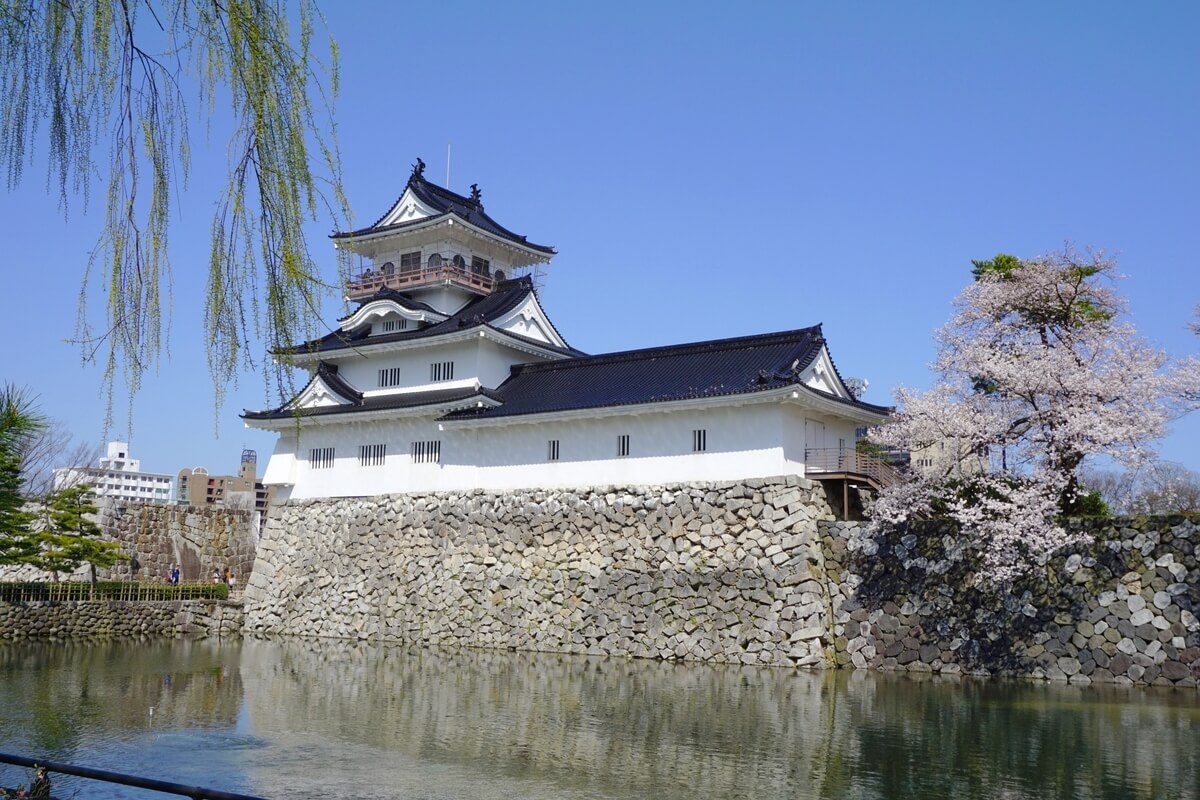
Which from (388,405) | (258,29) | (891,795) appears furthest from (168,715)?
(388,405)

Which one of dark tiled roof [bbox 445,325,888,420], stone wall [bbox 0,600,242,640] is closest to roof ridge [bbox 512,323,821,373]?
dark tiled roof [bbox 445,325,888,420]

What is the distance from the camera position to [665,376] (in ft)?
70.4

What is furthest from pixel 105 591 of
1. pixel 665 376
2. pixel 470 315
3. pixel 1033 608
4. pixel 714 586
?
pixel 1033 608

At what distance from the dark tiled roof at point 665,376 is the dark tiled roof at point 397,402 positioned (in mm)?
397

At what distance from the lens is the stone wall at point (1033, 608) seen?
15375mm

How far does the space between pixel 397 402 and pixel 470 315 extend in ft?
9.01

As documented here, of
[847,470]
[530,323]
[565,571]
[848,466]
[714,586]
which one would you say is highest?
[530,323]

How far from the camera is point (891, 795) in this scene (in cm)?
844

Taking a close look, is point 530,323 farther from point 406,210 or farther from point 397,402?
point 406,210

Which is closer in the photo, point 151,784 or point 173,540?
point 151,784

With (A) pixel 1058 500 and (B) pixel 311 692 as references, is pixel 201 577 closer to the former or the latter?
(B) pixel 311 692

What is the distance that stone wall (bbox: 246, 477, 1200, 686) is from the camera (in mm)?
15805

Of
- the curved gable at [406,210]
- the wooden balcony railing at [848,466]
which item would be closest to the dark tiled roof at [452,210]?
the curved gable at [406,210]

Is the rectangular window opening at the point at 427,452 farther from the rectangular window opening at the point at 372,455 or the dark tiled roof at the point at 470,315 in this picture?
the dark tiled roof at the point at 470,315
